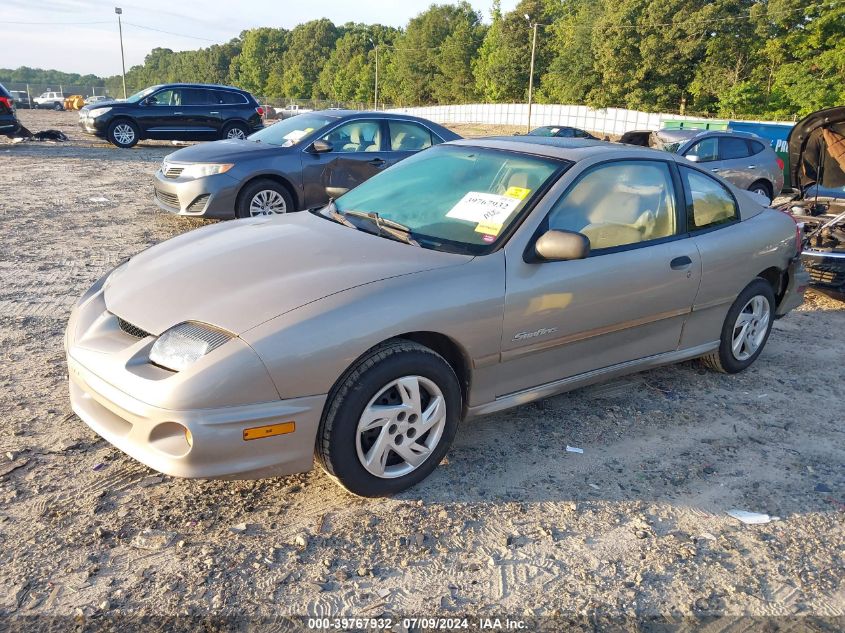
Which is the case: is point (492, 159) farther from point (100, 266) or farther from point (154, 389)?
point (100, 266)

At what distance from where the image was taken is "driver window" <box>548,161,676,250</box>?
12.3 ft

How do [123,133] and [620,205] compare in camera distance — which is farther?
[123,133]

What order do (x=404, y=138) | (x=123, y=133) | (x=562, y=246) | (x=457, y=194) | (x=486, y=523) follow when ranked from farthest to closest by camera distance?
1. (x=123, y=133)
2. (x=404, y=138)
3. (x=457, y=194)
4. (x=562, y=246)
5. (x=486, y=523)

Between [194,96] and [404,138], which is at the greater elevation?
[194,96]

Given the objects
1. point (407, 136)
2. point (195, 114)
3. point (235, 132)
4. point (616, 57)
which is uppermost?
point (616, 57)

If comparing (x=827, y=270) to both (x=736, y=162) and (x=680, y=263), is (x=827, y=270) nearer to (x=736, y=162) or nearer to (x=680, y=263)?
(x=680, y=263)

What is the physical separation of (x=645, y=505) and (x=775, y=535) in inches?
21.9

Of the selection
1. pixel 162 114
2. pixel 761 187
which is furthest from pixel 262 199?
pixel 162 114

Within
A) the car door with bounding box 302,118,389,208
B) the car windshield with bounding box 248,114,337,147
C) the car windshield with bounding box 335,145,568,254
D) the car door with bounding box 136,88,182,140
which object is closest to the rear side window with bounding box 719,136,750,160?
the car door with bounding box 302,118,389,208

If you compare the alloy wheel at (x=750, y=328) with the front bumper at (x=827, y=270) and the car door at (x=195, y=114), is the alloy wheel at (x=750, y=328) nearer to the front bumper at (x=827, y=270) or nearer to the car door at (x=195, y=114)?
the front bumper at (x=827, y=270)

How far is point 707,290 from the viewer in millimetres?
4418

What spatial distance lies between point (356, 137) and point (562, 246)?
5.92 metres

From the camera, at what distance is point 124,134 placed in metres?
17.8

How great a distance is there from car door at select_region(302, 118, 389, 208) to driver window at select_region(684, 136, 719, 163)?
5.93 meters
